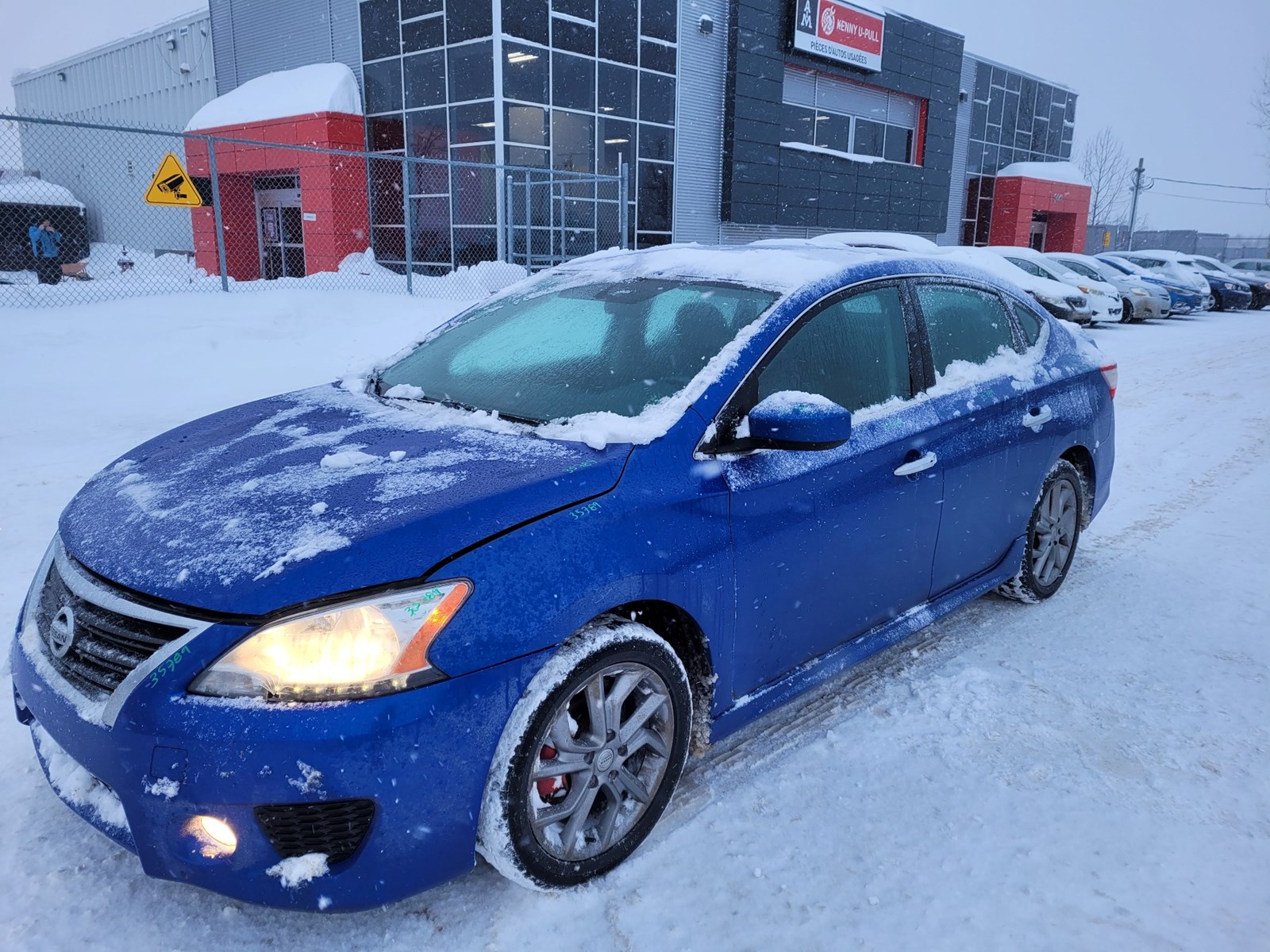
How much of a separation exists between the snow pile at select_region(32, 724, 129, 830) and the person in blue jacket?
1637cm

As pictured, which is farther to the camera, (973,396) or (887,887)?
(973,396)

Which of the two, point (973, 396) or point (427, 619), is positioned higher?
point (973, 396)

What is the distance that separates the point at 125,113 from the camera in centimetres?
2909

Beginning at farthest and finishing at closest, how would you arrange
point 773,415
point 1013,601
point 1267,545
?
point 1267,545, point 1013,601, point 773,415

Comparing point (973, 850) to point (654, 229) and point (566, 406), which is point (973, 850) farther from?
point (654, 229)

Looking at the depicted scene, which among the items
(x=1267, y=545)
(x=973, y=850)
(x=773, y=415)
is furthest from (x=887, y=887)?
(x=1267, y=545)

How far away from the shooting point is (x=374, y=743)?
1.88m

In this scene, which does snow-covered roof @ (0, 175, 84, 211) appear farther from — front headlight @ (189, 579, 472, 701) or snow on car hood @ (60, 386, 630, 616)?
front headlight @ (189, 579, 472, 701)

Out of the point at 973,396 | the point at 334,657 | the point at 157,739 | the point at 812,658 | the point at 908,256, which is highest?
the point at 908,256

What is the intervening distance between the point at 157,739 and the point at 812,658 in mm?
1895

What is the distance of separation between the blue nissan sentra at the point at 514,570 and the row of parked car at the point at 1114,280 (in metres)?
10.2

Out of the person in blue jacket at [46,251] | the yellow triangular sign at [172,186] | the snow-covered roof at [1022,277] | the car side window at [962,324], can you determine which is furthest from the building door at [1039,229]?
the car side window at [962,324]

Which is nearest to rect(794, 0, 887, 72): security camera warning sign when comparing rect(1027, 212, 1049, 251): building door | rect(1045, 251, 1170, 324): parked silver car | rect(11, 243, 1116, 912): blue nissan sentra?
rect(1045, 251, 1170, 324): parked silver car

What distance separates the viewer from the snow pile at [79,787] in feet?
6.63
